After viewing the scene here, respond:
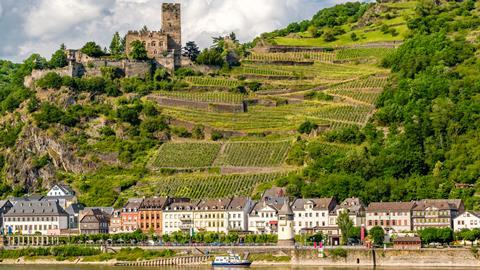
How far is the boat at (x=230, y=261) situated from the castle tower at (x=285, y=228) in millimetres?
4133

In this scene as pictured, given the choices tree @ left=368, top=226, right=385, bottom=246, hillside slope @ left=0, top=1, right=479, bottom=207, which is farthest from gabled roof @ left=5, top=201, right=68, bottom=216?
tree @ left=368, top=226, right=385, bottom=246

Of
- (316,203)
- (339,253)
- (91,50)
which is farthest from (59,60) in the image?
(339,253)

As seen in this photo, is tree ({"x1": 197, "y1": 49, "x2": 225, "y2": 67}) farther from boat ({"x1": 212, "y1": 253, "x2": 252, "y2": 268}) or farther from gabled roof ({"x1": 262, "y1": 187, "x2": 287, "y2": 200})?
boat ({"x1": 212, "y1": 253, "x2": 252, "y2": 268})

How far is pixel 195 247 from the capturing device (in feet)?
314

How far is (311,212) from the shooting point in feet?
338

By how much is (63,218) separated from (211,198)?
14.1 meters

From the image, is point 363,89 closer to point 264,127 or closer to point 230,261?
point 264,127

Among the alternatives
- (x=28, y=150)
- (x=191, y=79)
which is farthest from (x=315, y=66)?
(x=28, y=150)

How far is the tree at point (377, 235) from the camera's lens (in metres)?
92.8

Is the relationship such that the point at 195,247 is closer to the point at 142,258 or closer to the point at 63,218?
the point at 142,258

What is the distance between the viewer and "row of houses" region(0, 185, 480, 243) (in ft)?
325

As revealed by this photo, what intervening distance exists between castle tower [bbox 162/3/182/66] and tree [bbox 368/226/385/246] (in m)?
56.6

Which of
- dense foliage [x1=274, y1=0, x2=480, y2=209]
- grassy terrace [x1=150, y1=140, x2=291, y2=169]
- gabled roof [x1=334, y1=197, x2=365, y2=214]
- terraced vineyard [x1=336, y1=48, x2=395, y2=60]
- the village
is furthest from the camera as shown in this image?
terraced vineyard [x1=336, y1=48, x2=395, y2=60]

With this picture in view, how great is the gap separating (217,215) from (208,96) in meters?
29.9
